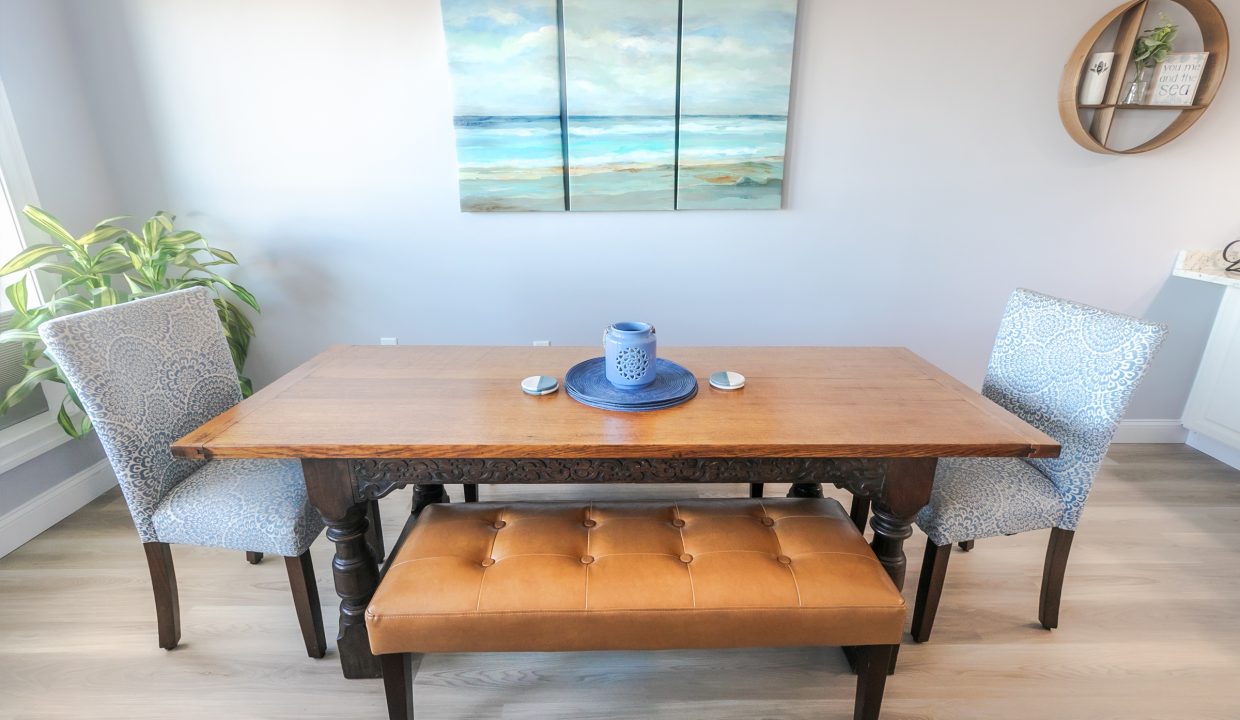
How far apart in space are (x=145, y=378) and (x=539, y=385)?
3.24 ft

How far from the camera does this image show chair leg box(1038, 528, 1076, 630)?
1479 millimetres

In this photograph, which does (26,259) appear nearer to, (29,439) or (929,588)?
(29,439)

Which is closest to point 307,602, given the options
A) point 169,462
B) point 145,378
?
point 169,462

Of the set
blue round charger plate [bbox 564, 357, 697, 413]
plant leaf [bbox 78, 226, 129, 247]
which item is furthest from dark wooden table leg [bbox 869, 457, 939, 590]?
plant leaf [bbox 78, 226, 129, 247]

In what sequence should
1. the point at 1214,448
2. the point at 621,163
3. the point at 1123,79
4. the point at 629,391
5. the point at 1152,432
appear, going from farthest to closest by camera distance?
the point at 1152,432 < the point at 1214,448 < the point at 621,163 < the point at 1123,79 < the point at 629,391

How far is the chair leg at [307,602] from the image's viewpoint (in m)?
1.40

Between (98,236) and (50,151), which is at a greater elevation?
(50,151)

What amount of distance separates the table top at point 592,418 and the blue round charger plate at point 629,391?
28 millimetres

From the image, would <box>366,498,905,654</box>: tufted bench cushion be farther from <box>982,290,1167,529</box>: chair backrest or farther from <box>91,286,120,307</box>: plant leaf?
<box>91,286,120,307</box>: plant leaf

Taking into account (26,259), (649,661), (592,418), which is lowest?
(649,661)

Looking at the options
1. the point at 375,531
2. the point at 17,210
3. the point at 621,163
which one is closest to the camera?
the point at 375,531

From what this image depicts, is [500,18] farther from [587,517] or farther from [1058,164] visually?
Result: [1058,164]

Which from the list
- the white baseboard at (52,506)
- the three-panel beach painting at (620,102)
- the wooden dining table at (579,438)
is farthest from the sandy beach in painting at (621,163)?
the white baseboard at (52,506)

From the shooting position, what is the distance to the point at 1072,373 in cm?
142
